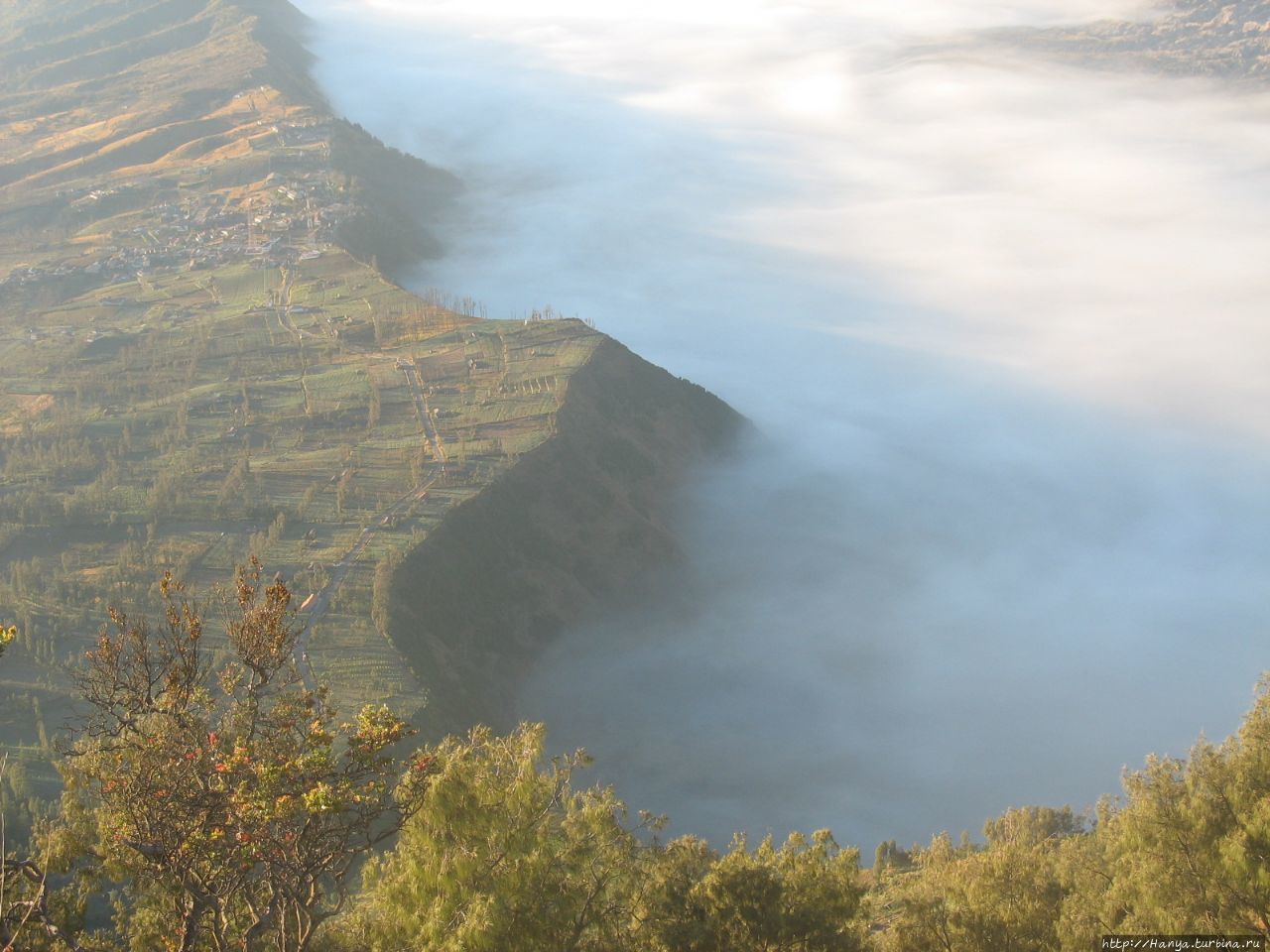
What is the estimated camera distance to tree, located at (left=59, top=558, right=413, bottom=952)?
2120 centimetres

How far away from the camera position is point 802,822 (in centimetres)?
7650

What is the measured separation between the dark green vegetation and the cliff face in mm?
43743

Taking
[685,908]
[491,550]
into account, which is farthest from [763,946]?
[491,550]

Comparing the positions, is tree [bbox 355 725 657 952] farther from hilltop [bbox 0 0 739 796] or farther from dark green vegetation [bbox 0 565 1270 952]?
hilltop [bbox 0 0 739 796]

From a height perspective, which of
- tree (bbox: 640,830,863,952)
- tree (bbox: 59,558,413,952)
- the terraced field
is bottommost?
the terraced field

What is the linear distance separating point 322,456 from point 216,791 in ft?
261

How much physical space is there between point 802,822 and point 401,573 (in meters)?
30.6

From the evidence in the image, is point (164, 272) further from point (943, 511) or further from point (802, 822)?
point (802, 822)


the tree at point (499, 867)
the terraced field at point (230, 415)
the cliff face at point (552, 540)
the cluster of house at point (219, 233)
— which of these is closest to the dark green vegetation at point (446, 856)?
the tree at point (499, 867)

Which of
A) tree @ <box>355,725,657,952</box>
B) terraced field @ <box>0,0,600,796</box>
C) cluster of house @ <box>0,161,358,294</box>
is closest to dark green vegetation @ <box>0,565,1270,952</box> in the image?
tree @ <box>355,725,657,952</box>

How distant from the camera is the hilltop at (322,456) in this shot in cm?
7838

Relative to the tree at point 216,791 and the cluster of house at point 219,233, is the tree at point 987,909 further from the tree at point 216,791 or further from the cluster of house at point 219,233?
the cluster of house at point 219,233

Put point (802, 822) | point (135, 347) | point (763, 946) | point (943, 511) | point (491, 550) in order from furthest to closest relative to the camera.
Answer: point (943, 511), point (135, 347), point (491, 550), point (802, 822), point (763, 946)

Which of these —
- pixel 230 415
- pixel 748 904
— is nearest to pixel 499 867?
pixel 748 904
